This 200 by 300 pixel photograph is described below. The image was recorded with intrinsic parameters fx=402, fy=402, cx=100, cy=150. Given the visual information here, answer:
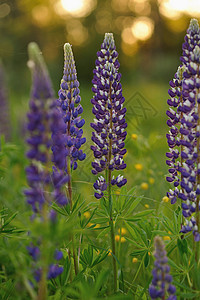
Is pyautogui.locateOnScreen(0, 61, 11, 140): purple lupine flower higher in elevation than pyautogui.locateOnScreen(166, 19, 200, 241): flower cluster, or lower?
higher

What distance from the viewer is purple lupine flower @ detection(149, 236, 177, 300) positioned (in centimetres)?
183

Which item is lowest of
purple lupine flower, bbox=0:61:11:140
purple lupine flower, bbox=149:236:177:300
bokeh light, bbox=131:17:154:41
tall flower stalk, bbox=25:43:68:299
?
purple lupine flower, bbox=149:236:177:300

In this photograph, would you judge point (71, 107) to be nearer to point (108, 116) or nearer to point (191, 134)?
point (108, 116)

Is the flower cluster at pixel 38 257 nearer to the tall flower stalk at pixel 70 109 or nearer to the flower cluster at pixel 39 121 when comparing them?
the flower cluster at pixel 39 121

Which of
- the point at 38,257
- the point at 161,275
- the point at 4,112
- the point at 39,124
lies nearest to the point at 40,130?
the point at 39,124

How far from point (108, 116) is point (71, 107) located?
0.87 ft

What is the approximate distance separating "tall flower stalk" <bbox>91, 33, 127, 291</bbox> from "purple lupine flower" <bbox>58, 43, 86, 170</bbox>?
0.13 metres

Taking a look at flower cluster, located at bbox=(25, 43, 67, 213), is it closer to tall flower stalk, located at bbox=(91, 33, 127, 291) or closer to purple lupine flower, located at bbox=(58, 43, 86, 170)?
purple lupine flower, located at bbox=(58, 43, 86, 170)

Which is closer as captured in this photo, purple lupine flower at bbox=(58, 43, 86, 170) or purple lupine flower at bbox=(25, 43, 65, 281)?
purple lupine flower at bbox=(25, 43, 65, 281)

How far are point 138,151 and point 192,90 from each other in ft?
8.34

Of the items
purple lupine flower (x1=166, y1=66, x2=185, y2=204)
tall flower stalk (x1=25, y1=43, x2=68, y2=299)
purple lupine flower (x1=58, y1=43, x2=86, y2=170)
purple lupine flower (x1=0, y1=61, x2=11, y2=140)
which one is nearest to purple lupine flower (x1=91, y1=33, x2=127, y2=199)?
purple lupine flower (x1=58, y1=43, x2=86, y2=170)

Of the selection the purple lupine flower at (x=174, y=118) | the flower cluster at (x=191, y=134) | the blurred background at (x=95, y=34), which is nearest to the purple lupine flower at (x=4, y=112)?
the purple lupine flower at (x=174, y=118)

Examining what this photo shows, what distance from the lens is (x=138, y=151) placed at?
4.88m

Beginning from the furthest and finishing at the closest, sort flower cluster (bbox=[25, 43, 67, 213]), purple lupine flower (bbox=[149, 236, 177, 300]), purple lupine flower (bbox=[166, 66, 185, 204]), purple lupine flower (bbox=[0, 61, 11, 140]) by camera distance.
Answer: purple lupine flower (bbox=[0, 61, 11, 140]) → purple lupine flower (bbox=[166, 66, 185, 204]) → purple lupine flower (bbox=[149, 236, 177, 300]) → flower cluster (bbox=[25, 43, 67, 213])
